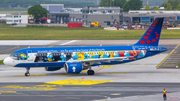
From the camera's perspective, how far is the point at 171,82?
3688 centimetres

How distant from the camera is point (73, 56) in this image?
42781 millimetres

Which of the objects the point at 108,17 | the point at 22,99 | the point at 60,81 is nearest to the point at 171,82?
the point at 60,81

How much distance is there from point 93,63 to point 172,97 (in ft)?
52.5

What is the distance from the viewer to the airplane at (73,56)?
41.7 meters

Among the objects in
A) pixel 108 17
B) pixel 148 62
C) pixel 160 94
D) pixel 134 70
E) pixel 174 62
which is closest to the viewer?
pixel 160 94

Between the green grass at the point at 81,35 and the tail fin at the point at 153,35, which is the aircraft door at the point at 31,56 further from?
the green grass at the point at 81,35

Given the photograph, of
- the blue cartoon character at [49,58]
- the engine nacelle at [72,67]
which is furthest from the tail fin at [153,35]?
the blue cartoon character at [49,58]

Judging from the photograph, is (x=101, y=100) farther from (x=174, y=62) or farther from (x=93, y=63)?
(x=174, y=62)

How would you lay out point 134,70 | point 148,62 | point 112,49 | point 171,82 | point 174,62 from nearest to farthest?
point 171,82, point 112,49, point 134,70, point 174,62, point 148,62

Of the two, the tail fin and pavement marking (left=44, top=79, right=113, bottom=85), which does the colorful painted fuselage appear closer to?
the tail fin

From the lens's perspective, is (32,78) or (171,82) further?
(32,78)

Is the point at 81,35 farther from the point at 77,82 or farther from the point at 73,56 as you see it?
the point at 77,82

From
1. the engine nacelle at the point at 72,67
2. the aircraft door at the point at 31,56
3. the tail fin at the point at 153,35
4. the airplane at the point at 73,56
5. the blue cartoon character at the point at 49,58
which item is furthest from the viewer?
the tail fin at the point at 153,35

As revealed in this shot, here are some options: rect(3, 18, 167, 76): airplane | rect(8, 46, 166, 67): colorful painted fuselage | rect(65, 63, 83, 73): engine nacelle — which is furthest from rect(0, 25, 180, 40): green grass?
rect(65, 63, 83, 73): engine nacelle
